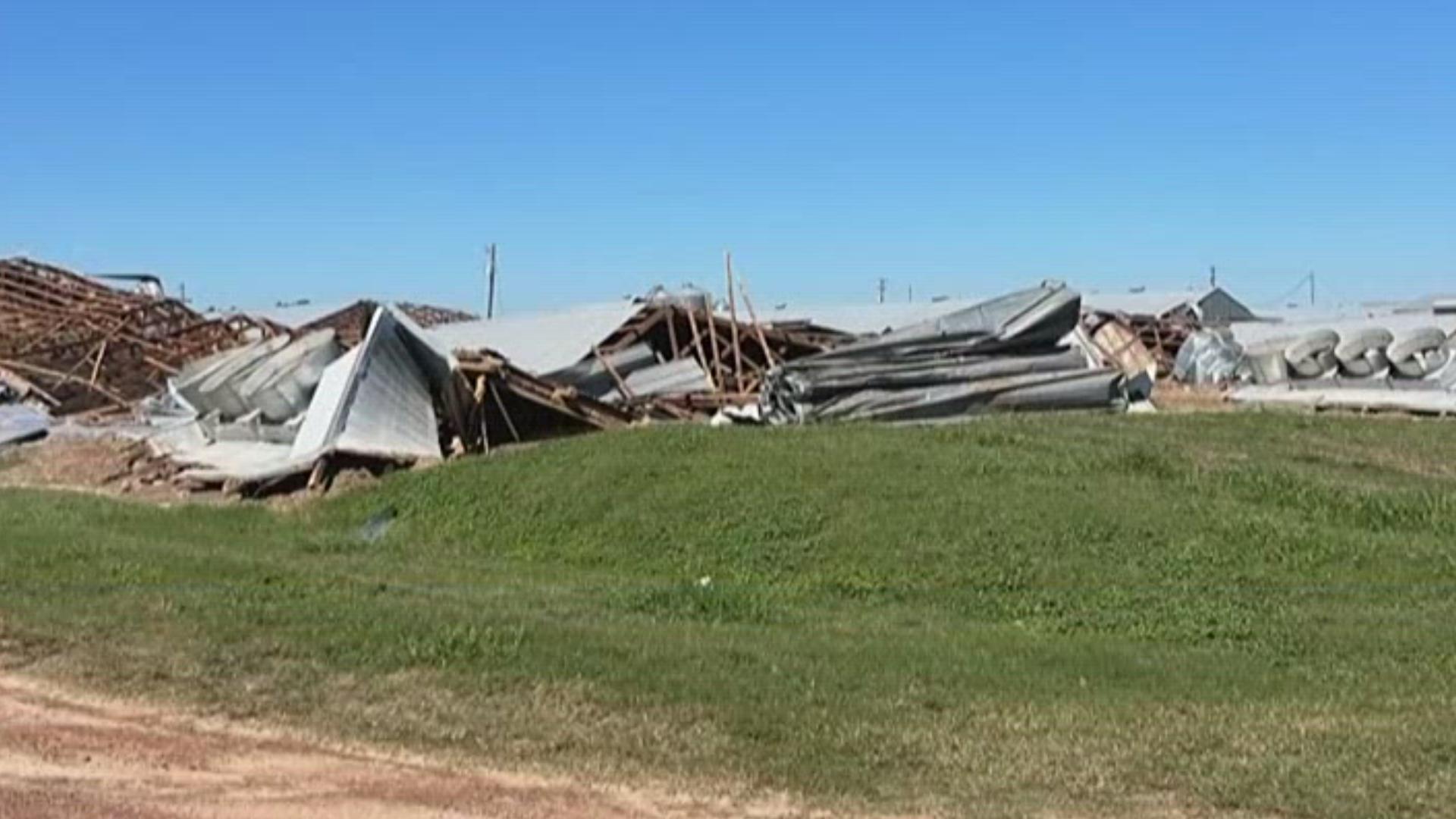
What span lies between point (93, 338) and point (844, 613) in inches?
979

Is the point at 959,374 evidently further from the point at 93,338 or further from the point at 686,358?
the point at 93,338

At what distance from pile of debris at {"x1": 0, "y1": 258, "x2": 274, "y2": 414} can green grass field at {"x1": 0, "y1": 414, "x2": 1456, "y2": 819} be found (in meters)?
11.9

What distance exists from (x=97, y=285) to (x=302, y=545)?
2432cm

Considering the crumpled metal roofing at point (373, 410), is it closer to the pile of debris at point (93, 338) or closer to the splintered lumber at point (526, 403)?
the splintered lumber at point (526, 403)

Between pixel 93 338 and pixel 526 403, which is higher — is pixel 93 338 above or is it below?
above

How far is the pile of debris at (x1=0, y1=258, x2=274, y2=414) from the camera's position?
29.6m

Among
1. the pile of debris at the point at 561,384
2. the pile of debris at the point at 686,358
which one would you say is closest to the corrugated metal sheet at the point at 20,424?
the pile of debris at the point at 561,384

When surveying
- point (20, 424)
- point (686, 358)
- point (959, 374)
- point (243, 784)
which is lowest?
point (243, 784)

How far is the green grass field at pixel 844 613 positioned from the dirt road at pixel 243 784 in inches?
12.0

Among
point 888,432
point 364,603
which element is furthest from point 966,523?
point 364,603

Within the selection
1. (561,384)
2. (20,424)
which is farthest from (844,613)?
(20,424)

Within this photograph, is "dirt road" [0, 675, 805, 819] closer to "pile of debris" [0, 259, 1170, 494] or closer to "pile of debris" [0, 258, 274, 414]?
"pile of debris" [0, 259, 1170, 494]

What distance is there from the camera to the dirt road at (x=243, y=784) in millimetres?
6348

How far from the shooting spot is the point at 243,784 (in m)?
6.78
